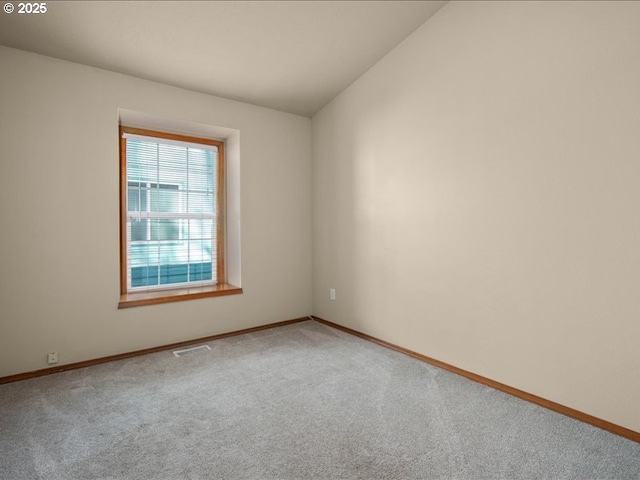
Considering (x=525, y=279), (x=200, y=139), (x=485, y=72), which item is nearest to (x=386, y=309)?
(x=525, y=279)

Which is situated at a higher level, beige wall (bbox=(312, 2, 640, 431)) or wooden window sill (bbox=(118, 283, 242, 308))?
beige wall (bbox=(312, 2, 640, 431))

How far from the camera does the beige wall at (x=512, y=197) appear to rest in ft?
6.23

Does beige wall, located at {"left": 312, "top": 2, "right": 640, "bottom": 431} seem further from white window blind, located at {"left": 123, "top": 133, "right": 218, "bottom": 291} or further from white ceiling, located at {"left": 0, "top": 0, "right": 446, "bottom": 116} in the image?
white window blind, located at {"left": 123, "top": 133, "right": 218, "bottom": 291}

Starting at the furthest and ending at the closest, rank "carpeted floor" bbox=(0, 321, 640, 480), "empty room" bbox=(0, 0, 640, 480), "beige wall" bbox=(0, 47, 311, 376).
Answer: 1. "beige wall" bbox=(0, 47, 311, 376)
2. "empty room" bbox=(0, 0, 640, 480)
3. "carpeted floor" bbox=(0, 321, 640, 480)

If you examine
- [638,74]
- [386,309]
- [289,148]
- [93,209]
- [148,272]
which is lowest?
[386,309]

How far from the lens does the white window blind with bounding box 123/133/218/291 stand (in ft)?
11.3

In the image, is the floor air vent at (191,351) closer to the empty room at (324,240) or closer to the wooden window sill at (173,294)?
the empty room at (324,240)

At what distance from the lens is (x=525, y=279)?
228 centimetres

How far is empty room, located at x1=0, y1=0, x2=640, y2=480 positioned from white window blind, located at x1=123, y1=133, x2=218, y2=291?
22 millimetres

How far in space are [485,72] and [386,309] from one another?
2.10m

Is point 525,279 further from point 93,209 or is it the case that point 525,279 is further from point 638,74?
point 93,209

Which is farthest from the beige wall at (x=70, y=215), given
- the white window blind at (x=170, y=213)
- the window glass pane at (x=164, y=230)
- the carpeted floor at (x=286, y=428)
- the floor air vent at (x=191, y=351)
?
the window glass pane at (x=164, y=230)

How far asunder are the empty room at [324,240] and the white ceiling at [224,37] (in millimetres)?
20

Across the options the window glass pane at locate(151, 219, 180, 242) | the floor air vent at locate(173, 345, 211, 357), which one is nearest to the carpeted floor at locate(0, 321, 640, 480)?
the floor air vent at locate(173, 345, 211, 357)
